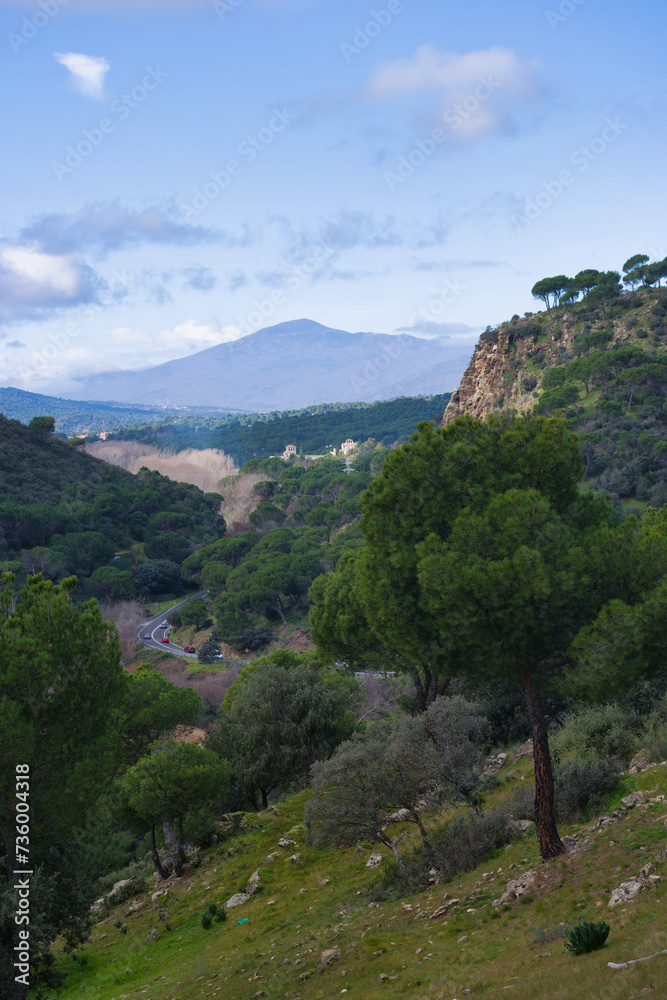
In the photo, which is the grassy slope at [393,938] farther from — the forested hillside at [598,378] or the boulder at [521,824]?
the forested hillside at [598,378]

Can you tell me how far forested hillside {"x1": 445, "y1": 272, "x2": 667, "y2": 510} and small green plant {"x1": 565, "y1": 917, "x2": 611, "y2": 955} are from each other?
128ft

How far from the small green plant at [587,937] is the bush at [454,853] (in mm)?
4409

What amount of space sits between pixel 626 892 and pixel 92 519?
61.3m

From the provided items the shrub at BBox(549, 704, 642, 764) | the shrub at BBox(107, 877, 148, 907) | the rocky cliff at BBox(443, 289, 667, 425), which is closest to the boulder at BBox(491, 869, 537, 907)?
the shrub at BBox(549, 704, 642, 764)

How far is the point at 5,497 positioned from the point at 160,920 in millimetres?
52432

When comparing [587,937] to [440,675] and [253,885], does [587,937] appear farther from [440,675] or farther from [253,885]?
[253,885]

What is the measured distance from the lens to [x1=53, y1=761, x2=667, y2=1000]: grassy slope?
5.36 m

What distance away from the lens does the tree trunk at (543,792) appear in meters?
8.59

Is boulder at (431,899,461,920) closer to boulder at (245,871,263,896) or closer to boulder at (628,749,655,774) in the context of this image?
boulder at (628,749,655,774)

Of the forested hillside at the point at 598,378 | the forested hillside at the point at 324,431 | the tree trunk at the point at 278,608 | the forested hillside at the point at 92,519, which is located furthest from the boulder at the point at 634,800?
the forested hillside at the point at 324,431

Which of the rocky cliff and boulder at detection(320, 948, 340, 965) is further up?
the rocky cliff

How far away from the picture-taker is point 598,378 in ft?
190

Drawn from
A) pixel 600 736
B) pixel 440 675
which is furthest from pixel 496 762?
pixel 440 675

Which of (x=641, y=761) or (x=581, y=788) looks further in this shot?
(x=641, y=761)
